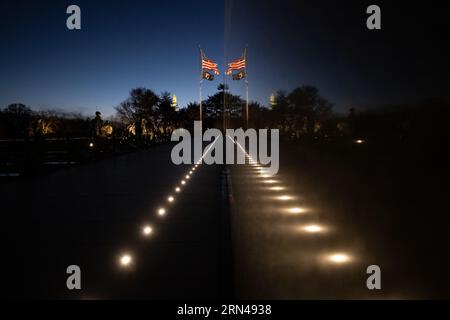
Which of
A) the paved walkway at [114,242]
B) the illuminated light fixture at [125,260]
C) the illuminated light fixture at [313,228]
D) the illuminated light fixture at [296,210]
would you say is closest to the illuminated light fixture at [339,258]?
the illuminated light fixture at [313,228]

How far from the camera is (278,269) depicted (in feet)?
12.5

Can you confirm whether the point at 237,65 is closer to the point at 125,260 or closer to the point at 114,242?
the point at 114,242

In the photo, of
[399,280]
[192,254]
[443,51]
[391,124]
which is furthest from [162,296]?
[443,51]

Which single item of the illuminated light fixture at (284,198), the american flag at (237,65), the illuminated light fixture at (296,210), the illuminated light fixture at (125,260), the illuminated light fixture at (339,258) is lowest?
the illuminated light fixture at (339,258)

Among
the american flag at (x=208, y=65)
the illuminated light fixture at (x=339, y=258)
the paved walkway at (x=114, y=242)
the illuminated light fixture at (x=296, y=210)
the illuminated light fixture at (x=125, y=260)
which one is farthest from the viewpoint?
the american flag at (x=208, y=65)

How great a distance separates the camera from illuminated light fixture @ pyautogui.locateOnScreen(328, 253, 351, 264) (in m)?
3.89

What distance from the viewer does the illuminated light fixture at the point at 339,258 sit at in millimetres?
3888

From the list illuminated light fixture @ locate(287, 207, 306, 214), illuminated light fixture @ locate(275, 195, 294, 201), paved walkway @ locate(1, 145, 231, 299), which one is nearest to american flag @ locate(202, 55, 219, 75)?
paved walkway @ locate(1, 145, 231, 299)

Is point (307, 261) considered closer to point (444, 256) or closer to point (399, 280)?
point (399, 280)

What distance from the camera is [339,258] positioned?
3.99 metres

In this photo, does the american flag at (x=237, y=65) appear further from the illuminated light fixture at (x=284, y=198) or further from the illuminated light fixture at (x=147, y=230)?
the illuminated light fixture at (x=147, y=230)

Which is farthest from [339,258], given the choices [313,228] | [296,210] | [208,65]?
[208,65]

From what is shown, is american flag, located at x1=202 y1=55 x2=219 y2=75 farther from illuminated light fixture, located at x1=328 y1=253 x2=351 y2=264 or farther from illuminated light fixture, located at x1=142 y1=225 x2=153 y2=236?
illuminated light fixture, located at x1=328 y1=253 x2=351 y2=264

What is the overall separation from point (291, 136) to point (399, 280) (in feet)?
17.0
